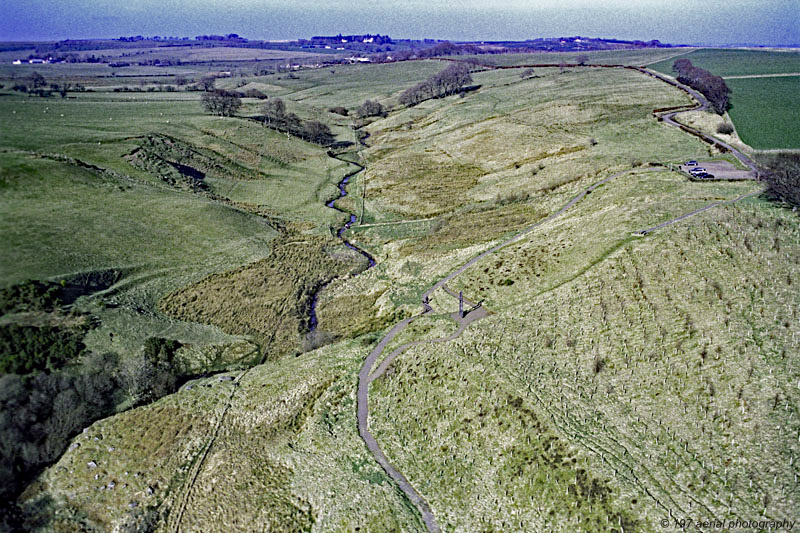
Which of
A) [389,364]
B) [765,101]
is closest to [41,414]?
[389,364]

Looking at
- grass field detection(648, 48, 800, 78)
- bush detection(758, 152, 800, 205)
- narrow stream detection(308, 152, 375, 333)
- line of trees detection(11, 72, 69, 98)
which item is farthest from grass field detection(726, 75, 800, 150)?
line of trees detection(11, 72, 69, 98)

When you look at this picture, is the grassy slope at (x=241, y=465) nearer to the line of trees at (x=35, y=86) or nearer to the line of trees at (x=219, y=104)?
the line of trees at (x=35, y=86)

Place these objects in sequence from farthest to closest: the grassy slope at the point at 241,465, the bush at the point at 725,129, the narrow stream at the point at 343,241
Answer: the bush at the point at 725,129 < the narrow stream at the point at 343,241 < the grassy slope at the point at 241,465

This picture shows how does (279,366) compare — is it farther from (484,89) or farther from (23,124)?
(484,89)

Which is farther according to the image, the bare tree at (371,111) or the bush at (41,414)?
the bare tree at (371,111)

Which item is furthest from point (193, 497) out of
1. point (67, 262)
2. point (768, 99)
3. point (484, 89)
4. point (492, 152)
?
point (484, 89)

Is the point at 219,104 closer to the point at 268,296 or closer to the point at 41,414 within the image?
the point at 268,296

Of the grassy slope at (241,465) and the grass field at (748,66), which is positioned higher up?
the grass field at (748,66)

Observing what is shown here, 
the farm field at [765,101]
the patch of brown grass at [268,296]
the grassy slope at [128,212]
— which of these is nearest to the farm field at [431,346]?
the patch of brown grass at [268,296]
